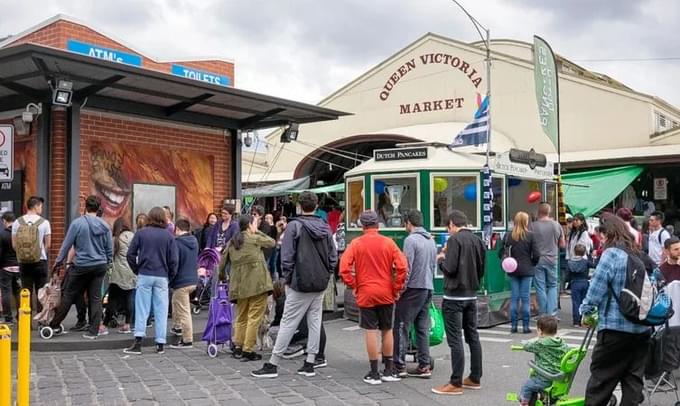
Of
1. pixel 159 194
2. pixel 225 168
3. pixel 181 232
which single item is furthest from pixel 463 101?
pixel 181 232

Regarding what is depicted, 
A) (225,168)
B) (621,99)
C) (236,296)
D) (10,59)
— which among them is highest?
(621,99)

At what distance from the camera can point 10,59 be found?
8.84 meters

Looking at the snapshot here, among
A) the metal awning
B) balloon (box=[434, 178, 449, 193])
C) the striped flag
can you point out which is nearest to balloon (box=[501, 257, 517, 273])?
balloon (box=[434, 178, 449, 193])

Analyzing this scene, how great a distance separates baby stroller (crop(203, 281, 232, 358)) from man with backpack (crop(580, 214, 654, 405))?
451 cm

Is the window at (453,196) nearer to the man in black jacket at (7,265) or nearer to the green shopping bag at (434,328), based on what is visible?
the green shopping bag at (434,328)

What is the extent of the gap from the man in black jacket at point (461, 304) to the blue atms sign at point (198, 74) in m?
7.42

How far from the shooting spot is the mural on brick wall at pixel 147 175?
1155 cm

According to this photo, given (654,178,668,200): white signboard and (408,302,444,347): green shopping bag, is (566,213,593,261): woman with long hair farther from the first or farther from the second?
(654,178,668,200): white signboard

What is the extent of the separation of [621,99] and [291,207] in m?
11.0

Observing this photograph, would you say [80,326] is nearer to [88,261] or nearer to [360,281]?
[88,261]

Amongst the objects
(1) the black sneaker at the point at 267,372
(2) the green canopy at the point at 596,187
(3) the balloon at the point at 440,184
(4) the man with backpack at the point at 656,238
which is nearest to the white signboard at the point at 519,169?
(3) the balloon at the point at 440,184

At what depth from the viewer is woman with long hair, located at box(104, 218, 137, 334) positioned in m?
9.72

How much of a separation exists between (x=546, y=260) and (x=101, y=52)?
26.2ft

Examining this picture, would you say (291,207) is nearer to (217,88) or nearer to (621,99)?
(621,99)
